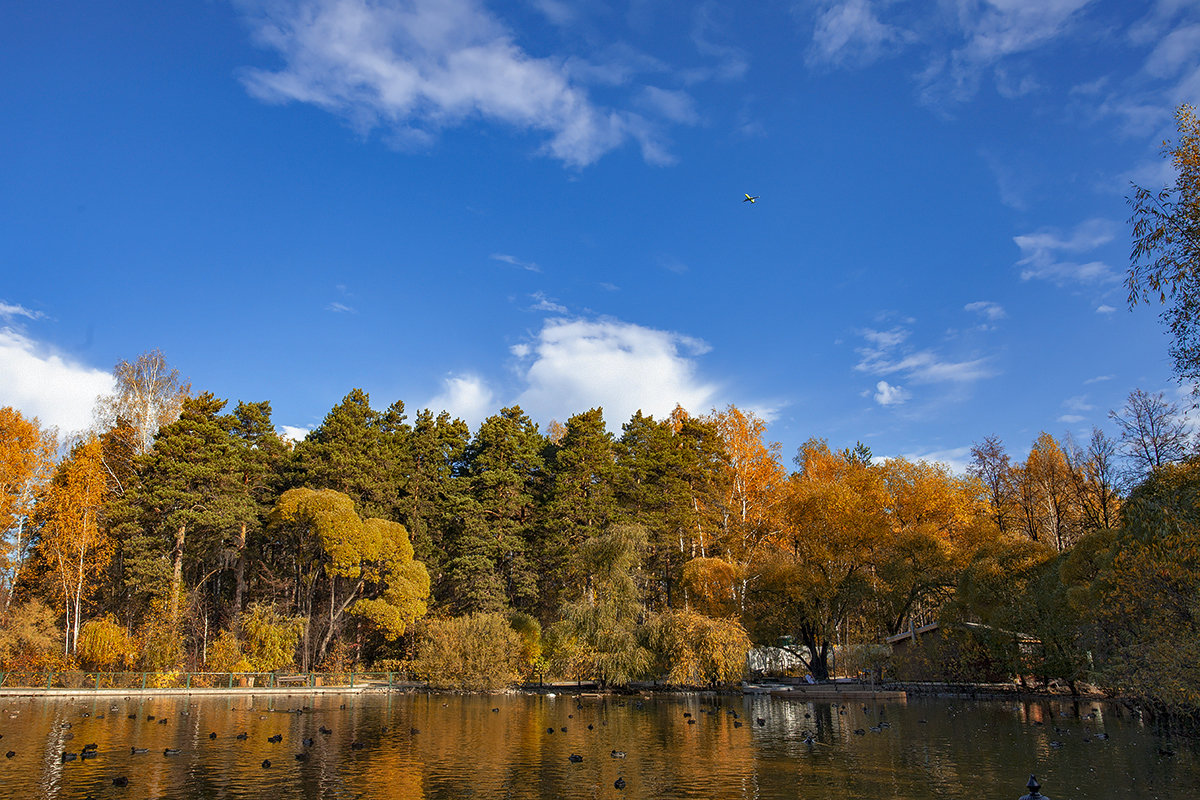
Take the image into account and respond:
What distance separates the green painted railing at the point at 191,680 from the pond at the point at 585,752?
15.2ft

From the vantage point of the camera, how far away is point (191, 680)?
4016 cm

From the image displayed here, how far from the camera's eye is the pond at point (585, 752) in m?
15.4

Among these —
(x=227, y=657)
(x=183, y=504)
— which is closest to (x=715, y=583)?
(x=227, y=657)

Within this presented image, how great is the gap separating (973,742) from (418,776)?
16.5 meters

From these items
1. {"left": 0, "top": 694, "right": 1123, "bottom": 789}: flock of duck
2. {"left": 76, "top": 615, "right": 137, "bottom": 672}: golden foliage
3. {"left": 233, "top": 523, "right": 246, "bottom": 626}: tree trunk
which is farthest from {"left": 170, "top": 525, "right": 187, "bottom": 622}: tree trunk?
{"left": 0, "top": 694, "right": 1123, "bottom": 789}: flock of duck

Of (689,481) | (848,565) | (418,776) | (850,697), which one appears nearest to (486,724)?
(418,776)

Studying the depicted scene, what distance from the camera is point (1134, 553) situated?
21.0 meters

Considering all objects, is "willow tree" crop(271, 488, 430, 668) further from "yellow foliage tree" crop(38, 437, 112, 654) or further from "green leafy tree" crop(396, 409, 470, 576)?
"yellow foliage tree" crop(38, 437, 112, 654)

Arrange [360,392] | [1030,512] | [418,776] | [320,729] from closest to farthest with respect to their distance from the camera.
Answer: [418,776] < [320,729] < [1030,512] < [360,392]

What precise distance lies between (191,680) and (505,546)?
1946 cm

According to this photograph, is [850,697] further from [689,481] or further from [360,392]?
[360,392]

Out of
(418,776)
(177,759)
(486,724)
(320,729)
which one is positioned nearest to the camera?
(418,776)

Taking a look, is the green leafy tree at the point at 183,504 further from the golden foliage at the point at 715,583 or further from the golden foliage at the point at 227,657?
the golden foliage at the point at 715,583

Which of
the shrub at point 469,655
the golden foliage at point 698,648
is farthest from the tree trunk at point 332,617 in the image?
the golden foliage at point 698,648
